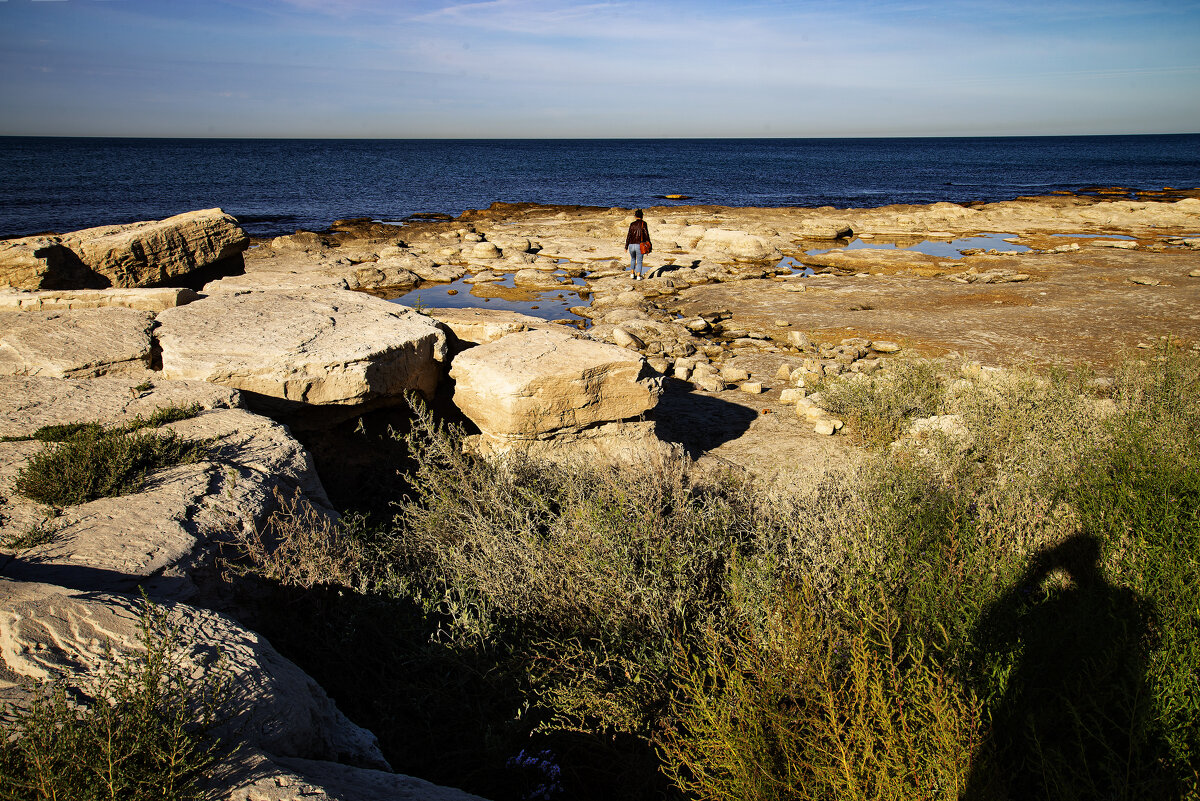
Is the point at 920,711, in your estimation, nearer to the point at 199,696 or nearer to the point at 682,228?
the point at 199,696

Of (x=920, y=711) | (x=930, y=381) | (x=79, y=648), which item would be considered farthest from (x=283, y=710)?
(x=930, y=381)

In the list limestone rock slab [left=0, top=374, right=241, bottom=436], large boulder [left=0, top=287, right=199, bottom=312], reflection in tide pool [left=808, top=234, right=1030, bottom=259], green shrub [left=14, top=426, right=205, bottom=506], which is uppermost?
reflection in tide pool [left=808, top=234, right=1030, bottom=259]

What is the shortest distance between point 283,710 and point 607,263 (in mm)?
16440

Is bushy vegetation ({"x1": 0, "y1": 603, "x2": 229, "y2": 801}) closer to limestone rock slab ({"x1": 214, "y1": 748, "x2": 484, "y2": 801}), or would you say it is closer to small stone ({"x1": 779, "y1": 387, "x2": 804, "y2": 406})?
limestone rock slab ({"x1": 214, "y1": 748, "x2": 484, "y2": 801})

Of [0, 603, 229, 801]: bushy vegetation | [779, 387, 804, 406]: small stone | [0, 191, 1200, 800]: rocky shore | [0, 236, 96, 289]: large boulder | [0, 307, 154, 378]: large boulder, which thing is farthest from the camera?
[779, 387, 804, 406]: small stone

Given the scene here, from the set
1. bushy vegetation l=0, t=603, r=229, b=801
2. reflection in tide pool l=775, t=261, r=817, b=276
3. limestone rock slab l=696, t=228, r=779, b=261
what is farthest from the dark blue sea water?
bushy vegetation l=0, t=603, r=229, b=801

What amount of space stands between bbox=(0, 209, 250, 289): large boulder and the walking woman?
30.4ft

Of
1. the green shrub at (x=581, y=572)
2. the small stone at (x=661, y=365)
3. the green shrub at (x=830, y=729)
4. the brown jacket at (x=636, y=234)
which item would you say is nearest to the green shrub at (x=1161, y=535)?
the green shrub at (x=830, y=729)

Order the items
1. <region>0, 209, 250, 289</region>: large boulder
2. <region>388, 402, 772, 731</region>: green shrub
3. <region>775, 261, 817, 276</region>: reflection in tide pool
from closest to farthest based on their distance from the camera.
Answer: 1. <region>388, 402, 772, 731</region>: green shrub
2. <region>0, 209, 250, 289</region>: large boulder
3. <region>775, 261, 817, 276</region>: reflection in tide pool

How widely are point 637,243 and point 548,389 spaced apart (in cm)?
1116

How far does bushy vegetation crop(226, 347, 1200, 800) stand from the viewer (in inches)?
87.5

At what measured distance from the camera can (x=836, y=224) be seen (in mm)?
24469

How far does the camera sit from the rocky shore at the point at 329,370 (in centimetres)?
257

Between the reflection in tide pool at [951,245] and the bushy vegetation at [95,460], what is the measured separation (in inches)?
771
